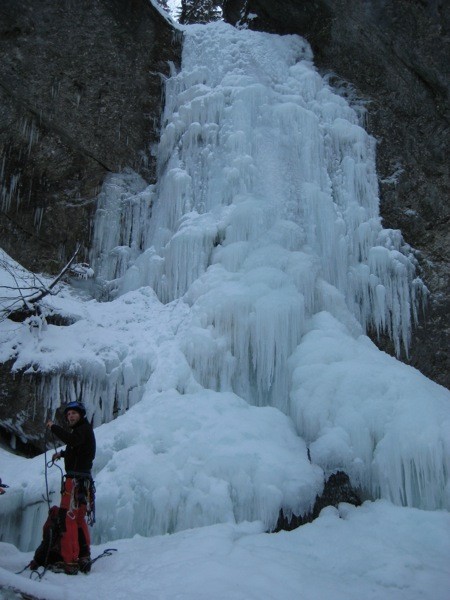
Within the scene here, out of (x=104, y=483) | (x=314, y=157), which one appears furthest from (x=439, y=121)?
(x=104, y=483)

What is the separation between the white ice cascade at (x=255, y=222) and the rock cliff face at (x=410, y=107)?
0.36m

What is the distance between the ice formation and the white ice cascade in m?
0.02

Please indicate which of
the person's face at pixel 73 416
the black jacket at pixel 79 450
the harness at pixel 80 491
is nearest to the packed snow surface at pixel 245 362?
the harness at pixel 80 491

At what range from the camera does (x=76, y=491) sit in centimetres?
454

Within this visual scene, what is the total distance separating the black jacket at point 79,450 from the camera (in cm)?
460

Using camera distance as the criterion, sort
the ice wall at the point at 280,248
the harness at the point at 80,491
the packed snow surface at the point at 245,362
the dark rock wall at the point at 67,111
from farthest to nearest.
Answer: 1. the dark rock wall at the point at 67,111
2. the ice wall at the point at 280,248
3. the packed snow surface at the point at 245,362
4. the harness at the point at 80,491

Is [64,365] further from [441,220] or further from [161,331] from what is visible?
[441,220]

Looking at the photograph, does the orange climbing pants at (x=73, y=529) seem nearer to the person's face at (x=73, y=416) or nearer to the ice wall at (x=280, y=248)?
the person's face at (x=73, y=416)

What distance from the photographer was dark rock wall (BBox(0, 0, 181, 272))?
30.5 ft

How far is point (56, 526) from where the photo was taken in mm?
4402

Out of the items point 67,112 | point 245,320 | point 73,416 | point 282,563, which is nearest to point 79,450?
point 73,416

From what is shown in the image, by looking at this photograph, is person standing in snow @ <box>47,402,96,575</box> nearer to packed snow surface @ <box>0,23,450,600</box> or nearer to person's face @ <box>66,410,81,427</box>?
person's face @ <box>66,410,81,427</box>

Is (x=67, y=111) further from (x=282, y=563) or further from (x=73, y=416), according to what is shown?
(x=282, y=563)

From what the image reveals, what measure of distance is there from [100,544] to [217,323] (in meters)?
3.00
